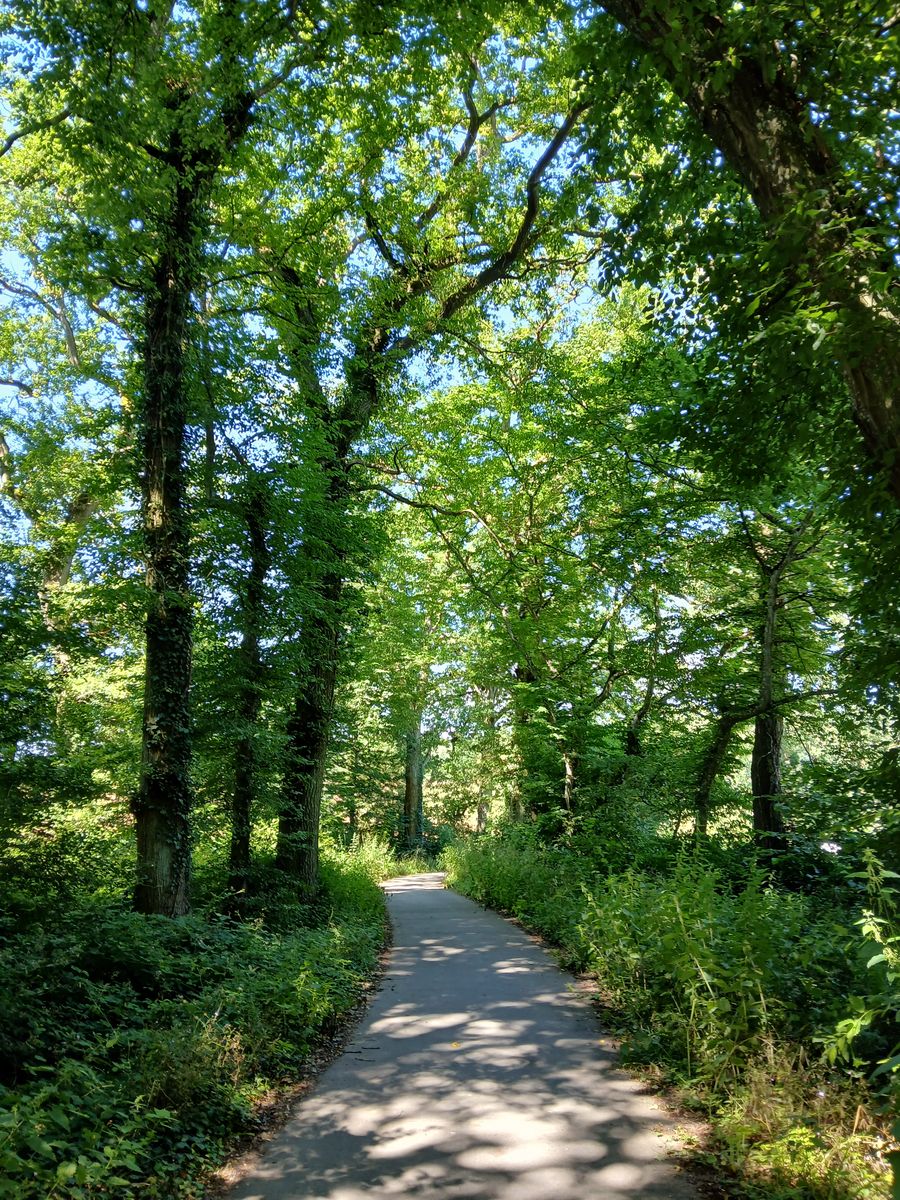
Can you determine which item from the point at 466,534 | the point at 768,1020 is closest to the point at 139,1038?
the point at 768,1020

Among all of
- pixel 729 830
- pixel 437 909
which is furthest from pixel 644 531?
pixel 437 909

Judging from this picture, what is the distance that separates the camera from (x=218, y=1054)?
4980mm

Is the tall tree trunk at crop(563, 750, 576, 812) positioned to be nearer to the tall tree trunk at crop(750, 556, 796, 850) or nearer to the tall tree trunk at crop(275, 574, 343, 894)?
the tall tree trunk at crop(750, 556, 796, 850)

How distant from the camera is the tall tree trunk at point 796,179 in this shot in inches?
147

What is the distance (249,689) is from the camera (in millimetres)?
10938

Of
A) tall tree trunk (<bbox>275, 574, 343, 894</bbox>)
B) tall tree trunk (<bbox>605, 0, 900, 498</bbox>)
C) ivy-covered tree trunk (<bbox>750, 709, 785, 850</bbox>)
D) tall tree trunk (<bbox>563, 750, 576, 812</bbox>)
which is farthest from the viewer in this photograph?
tall tree trunk (<bbox>563, 750, 576, 812</bbox>)

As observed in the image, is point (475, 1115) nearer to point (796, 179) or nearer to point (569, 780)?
point (796, 179)

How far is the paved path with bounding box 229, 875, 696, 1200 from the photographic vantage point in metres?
3.92

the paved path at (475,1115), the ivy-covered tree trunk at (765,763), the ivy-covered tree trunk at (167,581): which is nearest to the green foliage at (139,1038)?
the paved path at (475,1115)

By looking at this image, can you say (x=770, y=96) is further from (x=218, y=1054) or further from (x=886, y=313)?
(x=218, y=1054)

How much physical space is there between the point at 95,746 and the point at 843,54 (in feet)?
34.1

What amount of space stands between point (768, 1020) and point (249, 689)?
812 cm

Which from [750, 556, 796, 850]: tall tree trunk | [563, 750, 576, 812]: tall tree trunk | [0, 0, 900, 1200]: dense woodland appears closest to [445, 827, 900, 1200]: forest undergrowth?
[0, 0, 900, 1200]: dense woodland

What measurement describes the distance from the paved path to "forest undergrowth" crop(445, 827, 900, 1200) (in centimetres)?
37
